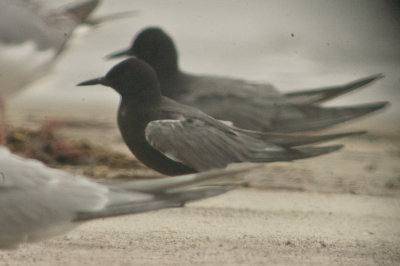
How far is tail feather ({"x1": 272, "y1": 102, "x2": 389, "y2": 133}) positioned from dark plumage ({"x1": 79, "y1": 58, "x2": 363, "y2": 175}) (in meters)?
0.30

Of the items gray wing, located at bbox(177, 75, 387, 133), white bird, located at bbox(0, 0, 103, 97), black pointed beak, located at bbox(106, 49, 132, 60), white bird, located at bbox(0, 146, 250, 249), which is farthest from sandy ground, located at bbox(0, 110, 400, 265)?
black pointed beak, located at bbox(106, 49, 132, 60)

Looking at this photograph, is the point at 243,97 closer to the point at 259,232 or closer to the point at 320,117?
the point at 320,117

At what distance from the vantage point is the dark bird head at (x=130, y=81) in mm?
1440

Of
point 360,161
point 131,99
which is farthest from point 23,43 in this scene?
point 360,161

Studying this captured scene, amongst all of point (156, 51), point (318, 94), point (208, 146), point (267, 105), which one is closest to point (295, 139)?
point (208, 146)

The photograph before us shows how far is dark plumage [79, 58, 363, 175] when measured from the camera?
4.65 ft

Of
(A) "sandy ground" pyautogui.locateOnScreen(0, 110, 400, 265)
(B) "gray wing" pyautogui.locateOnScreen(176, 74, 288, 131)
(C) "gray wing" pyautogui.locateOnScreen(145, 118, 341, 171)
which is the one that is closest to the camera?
(A) "sandy ground" pyautogui.locateOnScreen(0, 110, 400, 265)

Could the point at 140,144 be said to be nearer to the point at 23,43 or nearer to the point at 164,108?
the point at 164,108

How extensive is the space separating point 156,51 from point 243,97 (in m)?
0.32

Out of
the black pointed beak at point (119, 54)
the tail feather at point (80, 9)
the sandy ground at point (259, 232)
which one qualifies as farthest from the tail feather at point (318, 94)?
the tail feather at point (80, 9)

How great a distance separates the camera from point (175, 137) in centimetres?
143

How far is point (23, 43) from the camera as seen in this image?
6.07 ft

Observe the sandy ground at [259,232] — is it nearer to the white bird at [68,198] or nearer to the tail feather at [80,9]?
the white bird at [68,198]

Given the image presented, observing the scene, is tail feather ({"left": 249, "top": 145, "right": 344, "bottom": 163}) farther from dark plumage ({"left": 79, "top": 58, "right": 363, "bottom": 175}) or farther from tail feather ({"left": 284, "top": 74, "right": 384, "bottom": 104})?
tail feather ({"left": 284, "top": 74, "right": 384, "bottom": 104})
